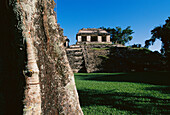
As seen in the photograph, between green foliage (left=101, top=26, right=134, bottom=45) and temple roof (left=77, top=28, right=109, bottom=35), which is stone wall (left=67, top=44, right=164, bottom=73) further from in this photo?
green foliage (left=101, top=26, right=134, bottom=45)

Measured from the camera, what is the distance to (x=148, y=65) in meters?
15.8

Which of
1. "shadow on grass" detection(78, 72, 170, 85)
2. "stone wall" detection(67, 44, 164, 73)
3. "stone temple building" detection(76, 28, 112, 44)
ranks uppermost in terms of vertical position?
"stone temple building" detection(76, 28, 112, 44)

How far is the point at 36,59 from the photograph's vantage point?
1.70 metres

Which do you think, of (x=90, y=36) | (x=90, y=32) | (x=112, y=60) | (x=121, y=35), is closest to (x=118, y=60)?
(x=112, y=60)

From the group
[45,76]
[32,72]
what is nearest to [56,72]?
[45,76]

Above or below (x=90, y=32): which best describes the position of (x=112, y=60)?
below

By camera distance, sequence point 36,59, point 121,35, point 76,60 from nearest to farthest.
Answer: point 36,59
point 76,60
point 121,35

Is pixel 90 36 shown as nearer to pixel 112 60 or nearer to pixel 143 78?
pixel 112 60

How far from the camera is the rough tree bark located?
155cm

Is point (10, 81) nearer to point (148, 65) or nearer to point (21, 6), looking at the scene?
point (21, 6)

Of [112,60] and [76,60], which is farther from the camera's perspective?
[112,60]

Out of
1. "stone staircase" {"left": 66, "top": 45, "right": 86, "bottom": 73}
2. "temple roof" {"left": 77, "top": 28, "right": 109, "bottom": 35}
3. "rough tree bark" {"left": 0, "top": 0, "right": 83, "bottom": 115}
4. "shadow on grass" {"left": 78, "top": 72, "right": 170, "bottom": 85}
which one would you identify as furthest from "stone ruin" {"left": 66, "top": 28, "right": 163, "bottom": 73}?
"rough tree bark" {"left": 0, "top": 0, "right": 83, "bottom": 115}

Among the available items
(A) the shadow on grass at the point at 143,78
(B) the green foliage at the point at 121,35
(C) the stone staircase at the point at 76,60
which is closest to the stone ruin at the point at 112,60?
(C) the stone staircase at the point at 76,60

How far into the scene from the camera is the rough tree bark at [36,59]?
5.07 feet
